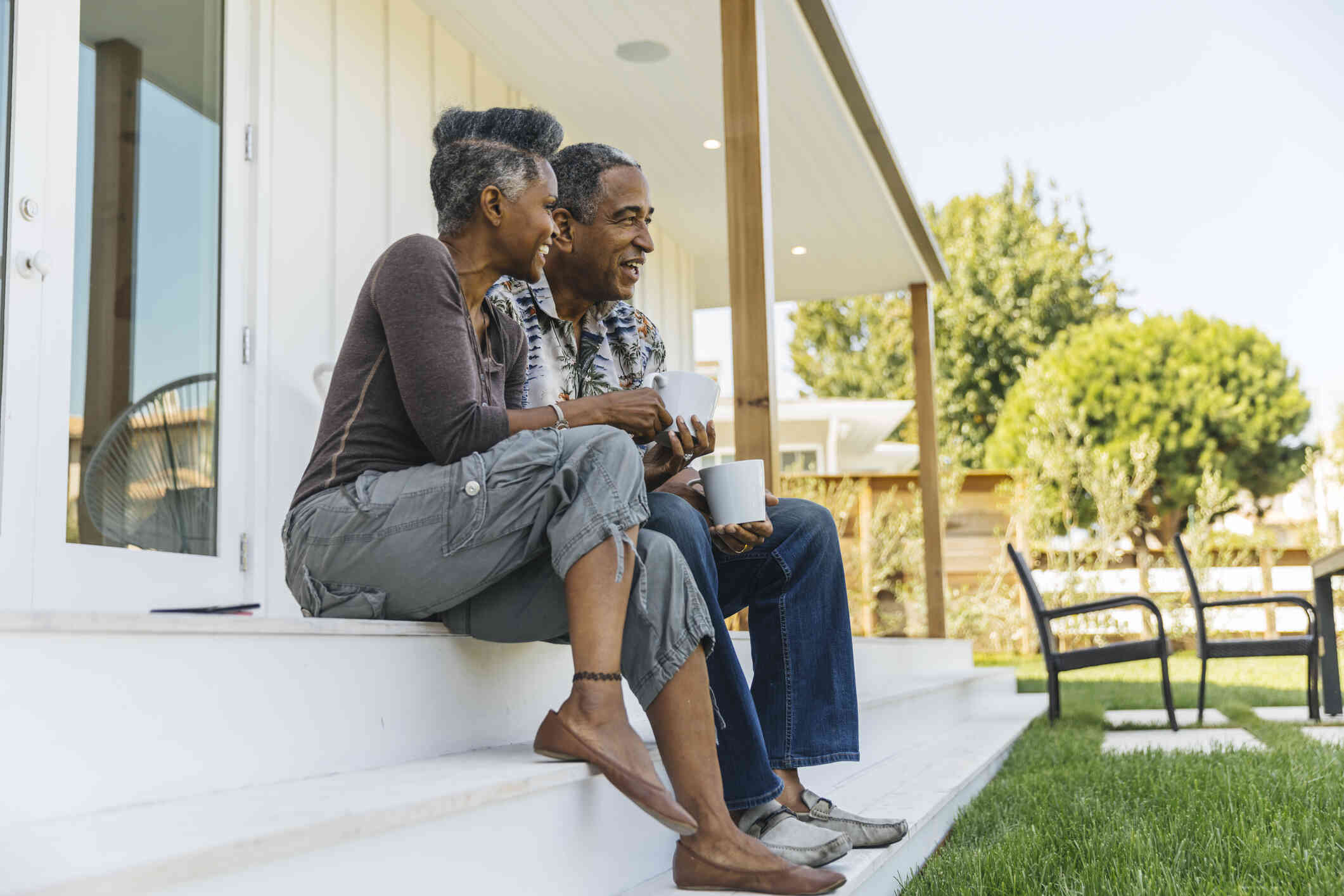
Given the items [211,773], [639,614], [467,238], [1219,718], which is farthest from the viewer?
[1219,718]

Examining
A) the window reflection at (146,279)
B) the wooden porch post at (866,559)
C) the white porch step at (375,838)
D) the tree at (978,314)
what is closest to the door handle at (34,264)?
the window reflection at (146,279)

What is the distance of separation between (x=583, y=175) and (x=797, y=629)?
35.3 inches

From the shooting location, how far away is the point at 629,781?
140 centimetres

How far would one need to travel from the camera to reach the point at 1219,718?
5062mm

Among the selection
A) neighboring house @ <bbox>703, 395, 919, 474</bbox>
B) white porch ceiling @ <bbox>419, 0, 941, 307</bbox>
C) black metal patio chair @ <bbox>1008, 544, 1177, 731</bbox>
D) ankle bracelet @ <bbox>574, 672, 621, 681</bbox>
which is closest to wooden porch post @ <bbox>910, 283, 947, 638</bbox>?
white porch ceiling @ <bbox>419, 0, 941, 307</bbox>

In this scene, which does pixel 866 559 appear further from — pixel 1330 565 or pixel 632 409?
pixel 632 409

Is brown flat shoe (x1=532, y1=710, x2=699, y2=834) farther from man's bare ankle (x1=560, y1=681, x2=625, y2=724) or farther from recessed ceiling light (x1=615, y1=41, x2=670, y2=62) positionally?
recessed ceiling light (x1=615, y1=41, x2=670, y2=62)

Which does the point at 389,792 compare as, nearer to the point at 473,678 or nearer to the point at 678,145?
the point at 473,678

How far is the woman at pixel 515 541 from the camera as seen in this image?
1.45 meters

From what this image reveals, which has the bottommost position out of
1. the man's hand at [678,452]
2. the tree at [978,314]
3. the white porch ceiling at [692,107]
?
the man's hand at [678,452]

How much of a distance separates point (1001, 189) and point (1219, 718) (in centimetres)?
1811

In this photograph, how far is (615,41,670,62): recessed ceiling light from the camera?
13.6 ft

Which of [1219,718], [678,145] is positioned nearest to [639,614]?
[678,145]

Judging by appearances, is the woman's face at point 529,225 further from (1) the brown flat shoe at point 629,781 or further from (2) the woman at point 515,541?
(1) the brown flat shoe at point 629,781
